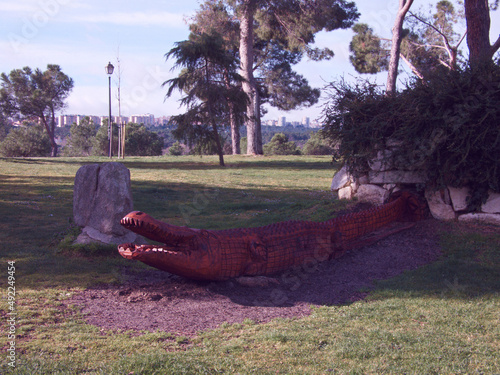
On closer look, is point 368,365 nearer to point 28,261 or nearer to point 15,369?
point 15,369

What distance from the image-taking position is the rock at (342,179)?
7848 mm

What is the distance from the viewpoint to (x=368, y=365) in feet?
9.58

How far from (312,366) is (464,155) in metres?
4.29

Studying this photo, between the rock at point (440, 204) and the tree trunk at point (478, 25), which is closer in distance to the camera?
the rock at point (440, 204)

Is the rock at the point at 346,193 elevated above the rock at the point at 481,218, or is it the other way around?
the rock at the point at 346,193

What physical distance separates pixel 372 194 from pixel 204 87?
12.7 m

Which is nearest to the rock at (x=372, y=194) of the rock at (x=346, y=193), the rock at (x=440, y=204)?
the rock at (x=346, y=193)

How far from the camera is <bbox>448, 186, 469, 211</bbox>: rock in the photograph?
633 cm

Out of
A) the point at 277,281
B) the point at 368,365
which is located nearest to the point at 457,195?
the point at 277,281

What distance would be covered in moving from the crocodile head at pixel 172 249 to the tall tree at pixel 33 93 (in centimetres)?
3613

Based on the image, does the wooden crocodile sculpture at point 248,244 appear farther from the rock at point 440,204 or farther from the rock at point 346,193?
the rock at point 346,193

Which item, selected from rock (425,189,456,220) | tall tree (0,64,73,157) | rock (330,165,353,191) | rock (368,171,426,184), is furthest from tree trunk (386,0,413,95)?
tall tree (0,64,73,157)

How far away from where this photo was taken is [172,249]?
437cm

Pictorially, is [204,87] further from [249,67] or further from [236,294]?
[236,294]
